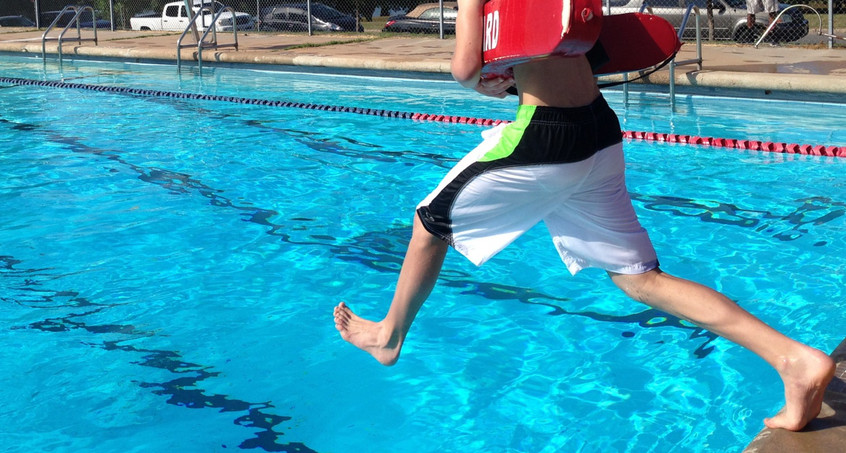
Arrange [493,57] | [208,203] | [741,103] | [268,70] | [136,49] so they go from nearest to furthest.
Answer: [493,57] → [208,203] → [741,103] → [268,70] → [136,49]

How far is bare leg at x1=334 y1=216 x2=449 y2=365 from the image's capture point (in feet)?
8.37

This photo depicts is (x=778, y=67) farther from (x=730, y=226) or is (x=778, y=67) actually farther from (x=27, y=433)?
(x=27, y=433)

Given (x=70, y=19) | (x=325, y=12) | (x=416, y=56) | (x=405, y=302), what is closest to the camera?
(x=405, y=302)

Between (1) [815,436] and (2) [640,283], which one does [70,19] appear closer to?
(2) [640,283]

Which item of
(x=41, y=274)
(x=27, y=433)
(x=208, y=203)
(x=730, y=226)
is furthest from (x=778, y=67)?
(x=27, y=433)

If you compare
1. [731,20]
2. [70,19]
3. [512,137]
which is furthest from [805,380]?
[70,19]

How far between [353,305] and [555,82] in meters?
2.20

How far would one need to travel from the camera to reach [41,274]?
4.71 m

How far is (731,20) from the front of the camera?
16125 millimetres

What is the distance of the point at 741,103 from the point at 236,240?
6.79m

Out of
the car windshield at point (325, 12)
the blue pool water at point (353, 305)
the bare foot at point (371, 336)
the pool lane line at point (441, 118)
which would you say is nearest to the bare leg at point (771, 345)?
the blue pool water at point (353, 305)

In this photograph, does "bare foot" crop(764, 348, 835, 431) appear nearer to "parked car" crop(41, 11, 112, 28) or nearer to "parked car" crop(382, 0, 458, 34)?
"parked car" crop(382, 0, 458, 34)

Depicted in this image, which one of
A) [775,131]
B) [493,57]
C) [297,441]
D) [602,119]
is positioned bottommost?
[297,441]

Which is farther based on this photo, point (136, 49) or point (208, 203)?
point (136, 49)
